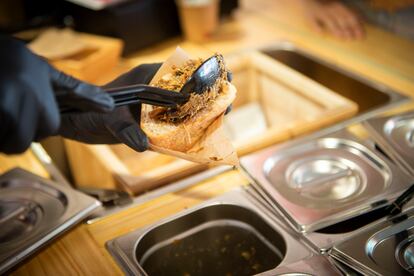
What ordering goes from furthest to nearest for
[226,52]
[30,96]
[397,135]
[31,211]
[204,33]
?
[204,33]
[226,52]
[397,135]
[31,211]
[30,96]

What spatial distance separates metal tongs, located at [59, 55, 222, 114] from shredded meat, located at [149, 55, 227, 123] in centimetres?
2

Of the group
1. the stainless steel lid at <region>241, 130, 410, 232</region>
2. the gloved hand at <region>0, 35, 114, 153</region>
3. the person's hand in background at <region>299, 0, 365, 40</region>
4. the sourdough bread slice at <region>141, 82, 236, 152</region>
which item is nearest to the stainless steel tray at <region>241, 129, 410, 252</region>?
the stainless steel lid at <region>241, 130, 410, 232</region>

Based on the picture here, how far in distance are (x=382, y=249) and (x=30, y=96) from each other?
27.9 inches

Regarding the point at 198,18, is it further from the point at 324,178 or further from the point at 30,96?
the point at 30,96

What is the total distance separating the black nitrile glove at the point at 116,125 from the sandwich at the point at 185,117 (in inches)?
1.6

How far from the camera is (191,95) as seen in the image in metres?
0.98

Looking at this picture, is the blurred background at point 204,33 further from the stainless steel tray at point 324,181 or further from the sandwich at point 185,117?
the sandwich at point 185,117

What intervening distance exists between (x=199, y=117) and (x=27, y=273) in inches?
18.6

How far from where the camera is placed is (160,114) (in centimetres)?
109

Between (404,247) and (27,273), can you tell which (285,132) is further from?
(27,273)

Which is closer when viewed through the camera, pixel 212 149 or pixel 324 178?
pixel 212 149

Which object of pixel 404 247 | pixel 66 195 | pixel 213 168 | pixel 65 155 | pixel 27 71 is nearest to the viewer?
pixel 27 71

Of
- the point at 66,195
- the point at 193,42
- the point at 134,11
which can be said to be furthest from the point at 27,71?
the point at 193,42

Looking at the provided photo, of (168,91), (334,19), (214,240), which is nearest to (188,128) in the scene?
(168,91)
